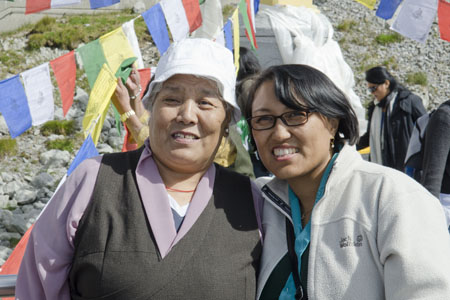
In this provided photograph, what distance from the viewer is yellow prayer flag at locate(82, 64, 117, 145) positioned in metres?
3.39

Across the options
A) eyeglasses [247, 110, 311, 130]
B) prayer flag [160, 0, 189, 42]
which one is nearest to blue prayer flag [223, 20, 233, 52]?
prayer flag [160, 0, 189, 42]

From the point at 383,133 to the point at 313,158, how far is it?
417 cm

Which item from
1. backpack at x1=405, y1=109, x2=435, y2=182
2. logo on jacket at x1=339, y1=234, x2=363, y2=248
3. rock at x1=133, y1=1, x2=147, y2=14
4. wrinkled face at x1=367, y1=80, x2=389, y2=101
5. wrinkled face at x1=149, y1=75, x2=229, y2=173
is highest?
wrinkled face at x1=149, y1=75, x2=229, y2=173

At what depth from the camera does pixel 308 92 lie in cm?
194

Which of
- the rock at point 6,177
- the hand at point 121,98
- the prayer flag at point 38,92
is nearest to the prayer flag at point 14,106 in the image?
the prayer flag at point 38,92

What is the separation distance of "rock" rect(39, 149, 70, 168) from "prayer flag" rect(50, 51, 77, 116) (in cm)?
419

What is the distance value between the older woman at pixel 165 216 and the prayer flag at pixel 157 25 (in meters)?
2.47

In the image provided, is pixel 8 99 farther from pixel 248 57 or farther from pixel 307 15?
pixel 307 15

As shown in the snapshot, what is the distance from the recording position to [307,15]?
702cm

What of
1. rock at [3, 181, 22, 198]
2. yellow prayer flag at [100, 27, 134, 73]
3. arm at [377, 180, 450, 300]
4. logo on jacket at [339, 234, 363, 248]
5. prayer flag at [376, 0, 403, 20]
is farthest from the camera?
rock at [3, 181, 22, 198]

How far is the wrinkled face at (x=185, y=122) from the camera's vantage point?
202 centimetres

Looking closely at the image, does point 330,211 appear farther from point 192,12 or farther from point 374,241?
point 192,12

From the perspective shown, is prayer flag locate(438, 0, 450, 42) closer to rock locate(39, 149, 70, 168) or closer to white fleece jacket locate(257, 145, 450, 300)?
white fleece jacket locate(257, 145, 450, 300)

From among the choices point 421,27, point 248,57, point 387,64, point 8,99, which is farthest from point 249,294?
point 387,64
